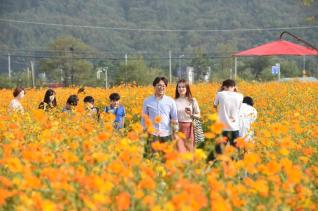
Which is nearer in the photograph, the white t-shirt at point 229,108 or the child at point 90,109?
the white t-shirt at point 229,108

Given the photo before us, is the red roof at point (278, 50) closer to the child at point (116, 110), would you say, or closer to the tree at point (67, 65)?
the child at point (116, 110)

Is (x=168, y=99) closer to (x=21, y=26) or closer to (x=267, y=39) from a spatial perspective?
(x=267, y=39)

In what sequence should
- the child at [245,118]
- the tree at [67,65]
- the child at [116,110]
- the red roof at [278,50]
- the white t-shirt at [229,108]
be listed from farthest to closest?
the tree at [67,65] < the red roof at [278,50] < the child at [116,110] < the child at [245,118] < the white t-shirt at [229,108]

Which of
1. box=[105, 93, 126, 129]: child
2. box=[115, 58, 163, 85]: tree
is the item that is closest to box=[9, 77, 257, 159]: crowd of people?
box=[105, 93, 126, 129]: child

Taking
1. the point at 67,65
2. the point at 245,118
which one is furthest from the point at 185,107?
the point at 67,65

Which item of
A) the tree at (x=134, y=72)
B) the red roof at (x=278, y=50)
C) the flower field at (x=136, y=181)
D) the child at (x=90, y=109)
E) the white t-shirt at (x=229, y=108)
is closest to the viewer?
the flower field at (x=136, y=181)

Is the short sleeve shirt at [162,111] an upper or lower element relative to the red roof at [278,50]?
lower

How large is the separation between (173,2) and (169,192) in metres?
150

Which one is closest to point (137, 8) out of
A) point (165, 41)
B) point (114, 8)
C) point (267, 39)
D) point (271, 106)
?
point (114, 8)

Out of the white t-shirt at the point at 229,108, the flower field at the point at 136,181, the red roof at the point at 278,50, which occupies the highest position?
the red roof at the point at 278,50

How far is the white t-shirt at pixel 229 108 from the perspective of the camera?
789 centimetres

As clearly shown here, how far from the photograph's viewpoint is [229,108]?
7879mm

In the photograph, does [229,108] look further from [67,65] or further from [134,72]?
[67,65]

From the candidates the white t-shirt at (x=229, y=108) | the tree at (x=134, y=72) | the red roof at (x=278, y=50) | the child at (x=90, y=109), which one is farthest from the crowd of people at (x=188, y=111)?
the tree at (x=134, y=72)
